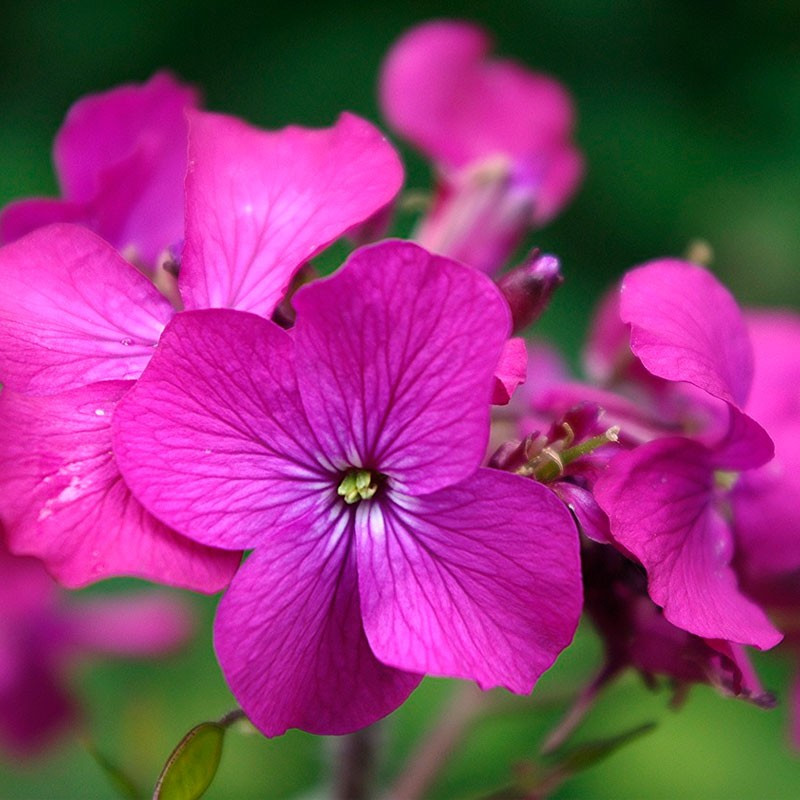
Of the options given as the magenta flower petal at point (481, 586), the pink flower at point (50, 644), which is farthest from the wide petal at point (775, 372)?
the pink flower at point (50, 644)

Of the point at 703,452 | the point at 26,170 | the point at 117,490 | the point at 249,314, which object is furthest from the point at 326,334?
the point at 26,170

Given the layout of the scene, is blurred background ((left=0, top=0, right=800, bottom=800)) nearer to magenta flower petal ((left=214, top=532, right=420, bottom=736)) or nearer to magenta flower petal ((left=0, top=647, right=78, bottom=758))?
magenta flower petal ((left=0, top=647, right=78, bottom=758))

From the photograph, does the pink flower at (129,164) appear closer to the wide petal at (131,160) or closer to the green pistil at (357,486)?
the wide petal at (131,160)

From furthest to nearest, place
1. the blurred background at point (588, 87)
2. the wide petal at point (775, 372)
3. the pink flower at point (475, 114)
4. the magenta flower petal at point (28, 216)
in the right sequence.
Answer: the blurred background at point (588, 87) → the pink flower at point (475, 114) → the wide petal at point (775, 372) → the magenta flower petal at point (28, 216)

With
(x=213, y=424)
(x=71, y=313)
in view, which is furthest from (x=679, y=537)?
(x=71, y=313)

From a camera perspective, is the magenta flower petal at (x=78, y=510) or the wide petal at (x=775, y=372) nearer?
the magenta flower petal at (x=78, y=510)
